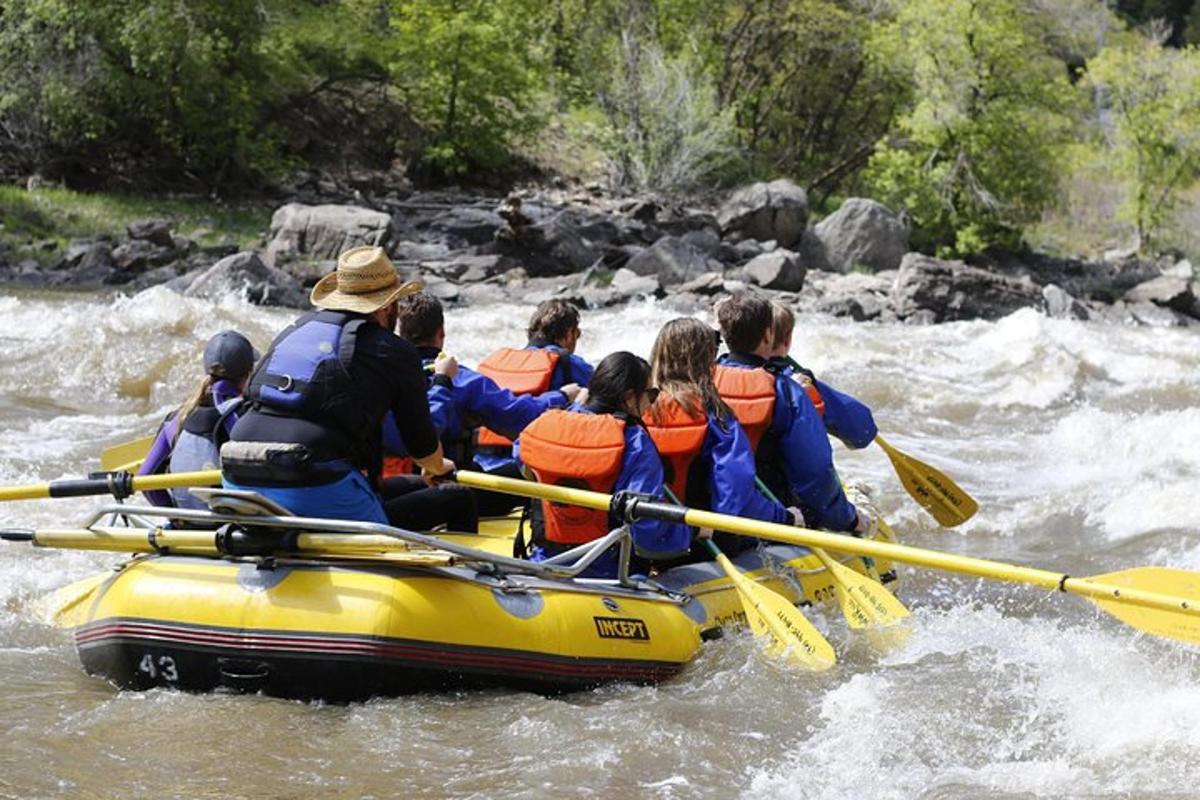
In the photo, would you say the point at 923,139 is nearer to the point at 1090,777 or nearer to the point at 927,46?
the point at 927,46

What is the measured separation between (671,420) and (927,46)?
941 inches

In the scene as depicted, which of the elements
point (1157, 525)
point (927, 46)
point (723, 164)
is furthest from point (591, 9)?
point (1157, 525)

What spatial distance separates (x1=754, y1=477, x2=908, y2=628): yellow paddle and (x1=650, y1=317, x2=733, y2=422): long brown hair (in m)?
0.51

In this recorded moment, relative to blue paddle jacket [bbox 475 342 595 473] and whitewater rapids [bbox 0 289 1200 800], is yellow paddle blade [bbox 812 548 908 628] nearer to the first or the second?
whitewater rapids [bbox 0 289 1200 800]

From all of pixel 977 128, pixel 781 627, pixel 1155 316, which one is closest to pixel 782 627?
pixel 781 627

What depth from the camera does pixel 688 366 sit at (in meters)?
5.39

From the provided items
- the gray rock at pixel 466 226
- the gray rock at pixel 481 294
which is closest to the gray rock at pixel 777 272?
the gray rock at pixel 481 294

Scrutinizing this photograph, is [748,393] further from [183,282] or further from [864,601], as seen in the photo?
[183,282]

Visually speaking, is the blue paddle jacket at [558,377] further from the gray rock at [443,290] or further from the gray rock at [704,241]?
the gray rock at [704,241]

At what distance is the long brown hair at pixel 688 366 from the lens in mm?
5344

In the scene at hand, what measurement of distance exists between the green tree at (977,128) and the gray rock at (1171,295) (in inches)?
157

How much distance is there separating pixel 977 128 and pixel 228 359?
23.9 metres

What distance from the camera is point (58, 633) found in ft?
18.3

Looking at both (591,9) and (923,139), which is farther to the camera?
(591,9)
